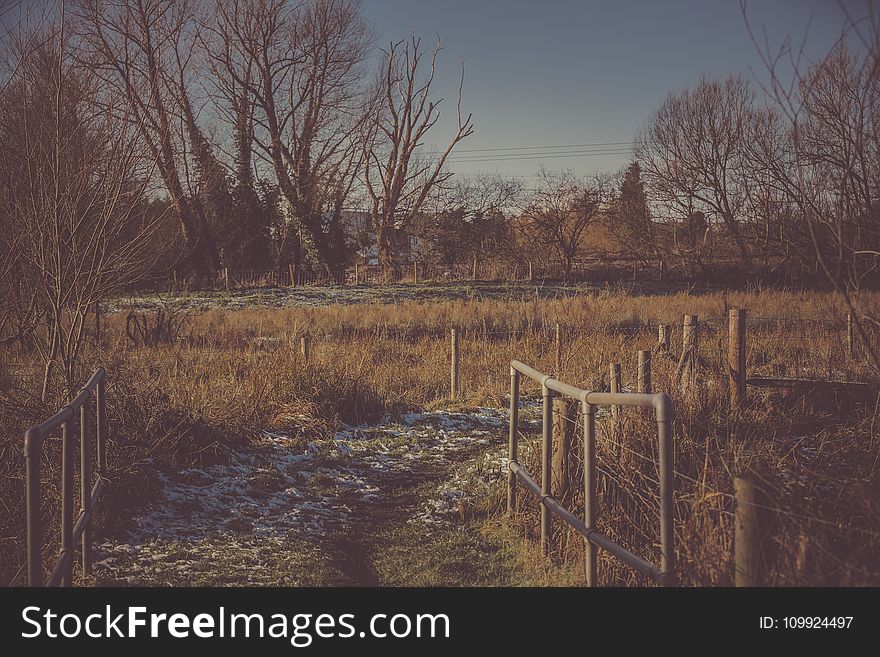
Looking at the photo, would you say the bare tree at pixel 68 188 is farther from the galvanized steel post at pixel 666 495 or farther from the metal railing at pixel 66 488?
the galvanized steel post at pixel 666 495

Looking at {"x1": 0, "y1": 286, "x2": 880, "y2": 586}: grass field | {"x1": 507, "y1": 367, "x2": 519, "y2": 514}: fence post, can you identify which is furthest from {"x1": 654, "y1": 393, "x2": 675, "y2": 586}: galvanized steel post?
{"x1": 507, "y1": 367, "x2": 519, "y2": 514}: fence post

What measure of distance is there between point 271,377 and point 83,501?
18.6ft

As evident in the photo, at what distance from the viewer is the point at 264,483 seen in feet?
24.5

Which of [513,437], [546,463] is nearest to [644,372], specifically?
[513,437]

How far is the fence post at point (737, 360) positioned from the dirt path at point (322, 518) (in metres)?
2.71

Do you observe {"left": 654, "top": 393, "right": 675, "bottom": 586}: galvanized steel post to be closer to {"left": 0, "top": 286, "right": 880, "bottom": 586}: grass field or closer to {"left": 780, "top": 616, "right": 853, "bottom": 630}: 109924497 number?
{"left": 0, "top": 286, "right": 880, "bottom": 586}: grass field

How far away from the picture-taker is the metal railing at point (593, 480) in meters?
3.32

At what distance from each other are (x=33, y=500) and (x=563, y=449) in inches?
143

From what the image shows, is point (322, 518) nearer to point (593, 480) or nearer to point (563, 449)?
point (563, 449)

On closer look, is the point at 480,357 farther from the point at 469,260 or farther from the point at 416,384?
the point at 469,260

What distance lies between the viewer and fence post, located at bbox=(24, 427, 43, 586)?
3068 millimetres

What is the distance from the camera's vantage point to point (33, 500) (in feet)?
10.2

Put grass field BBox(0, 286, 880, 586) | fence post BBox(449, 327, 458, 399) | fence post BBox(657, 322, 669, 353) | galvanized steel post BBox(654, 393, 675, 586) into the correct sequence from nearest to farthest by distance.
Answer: galvanized steel post BBox(654, 393, 675, 586)
grass field BBox(0, 286, 880, 586)
fence post BBox(657, 322, 669, 353)
fence post BBox(449, 327, 458, 399)

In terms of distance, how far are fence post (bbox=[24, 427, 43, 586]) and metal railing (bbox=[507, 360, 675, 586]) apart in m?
2.46
